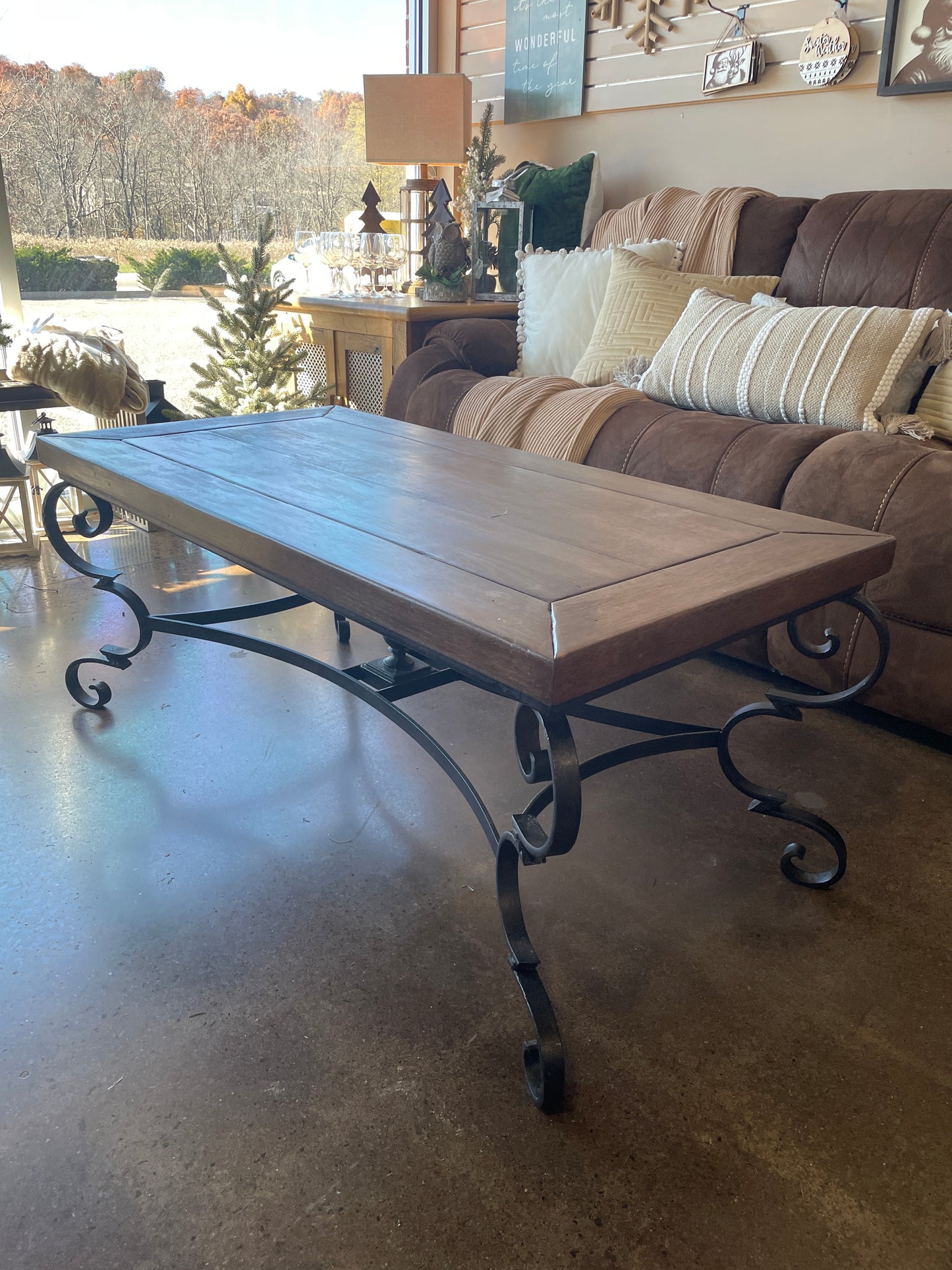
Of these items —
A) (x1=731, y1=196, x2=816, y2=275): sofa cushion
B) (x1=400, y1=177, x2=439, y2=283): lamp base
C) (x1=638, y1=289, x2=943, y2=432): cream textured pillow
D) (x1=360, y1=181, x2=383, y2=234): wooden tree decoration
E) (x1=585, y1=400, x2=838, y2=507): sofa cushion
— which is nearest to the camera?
(x1=585, y1=400, x2=838, y2=507): sofa cushion

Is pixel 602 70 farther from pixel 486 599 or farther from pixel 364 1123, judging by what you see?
pixel 364 1123

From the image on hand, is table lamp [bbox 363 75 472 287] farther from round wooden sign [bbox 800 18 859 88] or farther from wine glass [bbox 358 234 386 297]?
round wooden sign [bbox 800 18 859 88]

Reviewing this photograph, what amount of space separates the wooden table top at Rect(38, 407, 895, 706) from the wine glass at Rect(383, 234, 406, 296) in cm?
187

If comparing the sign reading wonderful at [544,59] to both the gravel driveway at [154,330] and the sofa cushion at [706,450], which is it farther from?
the sofa cushion at [706,450]

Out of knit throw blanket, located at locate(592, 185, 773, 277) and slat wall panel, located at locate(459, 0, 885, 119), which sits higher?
slat wall panel, located at locate(459, 0, 885, 119)

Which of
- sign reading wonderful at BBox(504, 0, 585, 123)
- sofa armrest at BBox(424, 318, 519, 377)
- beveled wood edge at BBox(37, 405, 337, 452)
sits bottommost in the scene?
beveled wood edge at BBox(37, 405, 337, 452)

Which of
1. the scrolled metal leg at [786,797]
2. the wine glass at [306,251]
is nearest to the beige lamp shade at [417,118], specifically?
the wine glass at [306,251]

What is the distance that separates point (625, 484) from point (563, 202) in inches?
82.1

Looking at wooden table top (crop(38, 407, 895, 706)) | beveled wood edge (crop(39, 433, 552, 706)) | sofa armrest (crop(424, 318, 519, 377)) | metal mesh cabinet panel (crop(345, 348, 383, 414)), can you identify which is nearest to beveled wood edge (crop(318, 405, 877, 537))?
wooden table top (crop(38, 407, 895, 706))

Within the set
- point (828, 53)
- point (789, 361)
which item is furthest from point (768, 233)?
point (789, 361)

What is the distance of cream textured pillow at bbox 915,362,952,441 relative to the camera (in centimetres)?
198

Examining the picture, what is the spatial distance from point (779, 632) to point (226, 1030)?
126 cm

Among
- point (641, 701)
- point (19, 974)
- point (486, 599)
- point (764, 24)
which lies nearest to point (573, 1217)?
point (486, 599)

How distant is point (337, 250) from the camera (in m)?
3.33
